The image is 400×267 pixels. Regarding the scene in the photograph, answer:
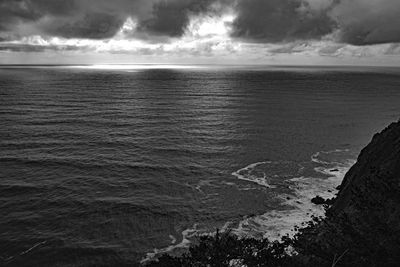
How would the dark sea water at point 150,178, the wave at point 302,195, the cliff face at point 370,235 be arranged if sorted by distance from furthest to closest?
the wave at point 302,195 < the dark sea water at point 150,178 < the cliff face at point 370,235

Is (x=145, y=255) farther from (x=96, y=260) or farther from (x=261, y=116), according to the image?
(x=261, y=116)

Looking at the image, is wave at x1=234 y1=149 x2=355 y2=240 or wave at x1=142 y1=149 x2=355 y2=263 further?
wave at x1=234 y1=149 x2=355 y2=240

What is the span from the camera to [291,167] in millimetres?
56500

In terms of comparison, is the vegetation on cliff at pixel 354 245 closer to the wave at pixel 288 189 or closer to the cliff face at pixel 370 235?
the cliff face at pixel 370 235

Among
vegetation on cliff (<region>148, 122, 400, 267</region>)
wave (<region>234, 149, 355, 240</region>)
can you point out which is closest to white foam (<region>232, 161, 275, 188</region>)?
wave (<region>234, 149, 355, 240</region>)

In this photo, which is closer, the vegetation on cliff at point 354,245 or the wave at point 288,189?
the vegetation on cliff at point 354,245

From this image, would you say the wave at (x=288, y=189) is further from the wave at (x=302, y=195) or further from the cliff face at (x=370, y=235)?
the cliff face at (x=370, y=235)

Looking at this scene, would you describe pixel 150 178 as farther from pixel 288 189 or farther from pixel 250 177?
pixel 288 189

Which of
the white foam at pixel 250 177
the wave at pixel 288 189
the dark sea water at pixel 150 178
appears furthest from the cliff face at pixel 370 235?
the white foam at pixel 250 177

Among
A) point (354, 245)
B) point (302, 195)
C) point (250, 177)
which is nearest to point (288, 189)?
point (302, 195)

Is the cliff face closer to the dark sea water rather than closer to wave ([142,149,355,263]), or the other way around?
wave ([142,149,355,263])

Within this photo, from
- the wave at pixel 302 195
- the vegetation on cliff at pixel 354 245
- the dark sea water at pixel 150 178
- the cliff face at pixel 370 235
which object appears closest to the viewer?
the cliff face at pixel 370 235

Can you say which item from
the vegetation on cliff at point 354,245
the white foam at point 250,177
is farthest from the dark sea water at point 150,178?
the vegetation on cliff at point 354,245

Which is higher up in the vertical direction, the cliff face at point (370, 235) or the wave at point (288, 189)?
the cliff face at point (370, 235)
